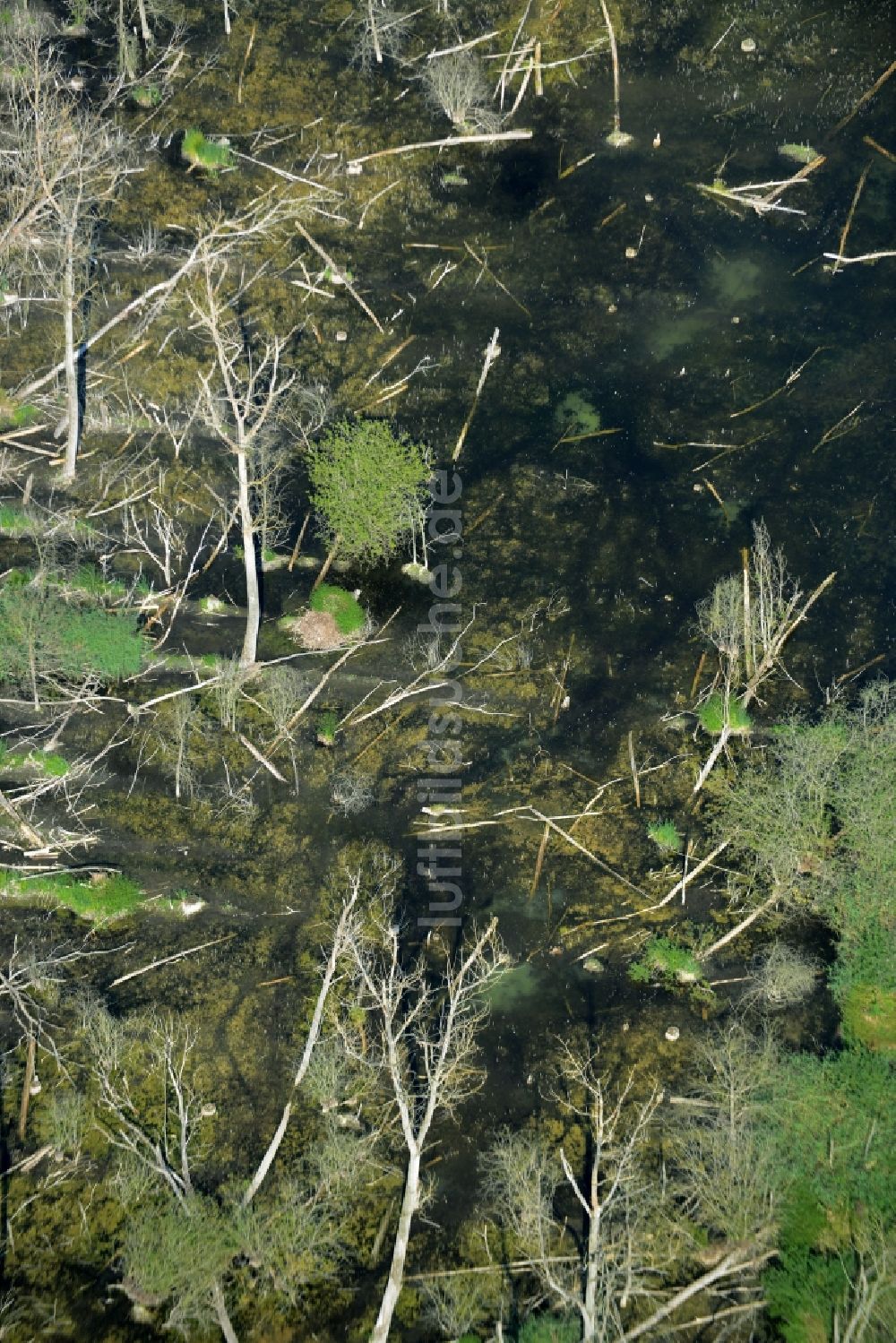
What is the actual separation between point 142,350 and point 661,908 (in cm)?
1501

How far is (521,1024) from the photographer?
73.6 ft

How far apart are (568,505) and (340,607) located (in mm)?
4686

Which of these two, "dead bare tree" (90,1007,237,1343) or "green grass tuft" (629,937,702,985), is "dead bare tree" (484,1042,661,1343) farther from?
"dead bare tree" (90,1007,237,1343)

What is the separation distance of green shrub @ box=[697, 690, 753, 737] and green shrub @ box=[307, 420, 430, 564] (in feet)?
19.7

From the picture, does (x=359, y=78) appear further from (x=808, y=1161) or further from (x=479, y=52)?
(x=808, y=1161)

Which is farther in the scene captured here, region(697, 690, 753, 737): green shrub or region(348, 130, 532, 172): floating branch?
region(348, 130, 532, 172): floating branch

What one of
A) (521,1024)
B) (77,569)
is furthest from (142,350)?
(521,1024)

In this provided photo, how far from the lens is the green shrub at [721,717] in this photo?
2503cm

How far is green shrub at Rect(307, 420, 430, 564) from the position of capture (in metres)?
26.9

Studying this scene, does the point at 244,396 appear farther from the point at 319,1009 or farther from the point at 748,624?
the point at 319,1009

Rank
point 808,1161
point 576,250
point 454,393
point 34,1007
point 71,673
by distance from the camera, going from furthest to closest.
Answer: point 576,250 → point 454,393 → point 71,673 → point 34,1007 → point 808,1161

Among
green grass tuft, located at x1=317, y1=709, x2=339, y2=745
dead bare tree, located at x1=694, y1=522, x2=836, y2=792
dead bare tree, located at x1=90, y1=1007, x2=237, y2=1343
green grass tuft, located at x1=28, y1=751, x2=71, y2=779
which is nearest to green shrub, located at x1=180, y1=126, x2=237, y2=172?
green grass tuft, located at x1=317, y1=709, x2=339, y2=745

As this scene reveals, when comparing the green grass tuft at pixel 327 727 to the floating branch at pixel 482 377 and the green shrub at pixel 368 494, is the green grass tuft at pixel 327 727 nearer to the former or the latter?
the green shrub at pixel 368 494

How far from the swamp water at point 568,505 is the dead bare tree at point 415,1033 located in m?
0.47
